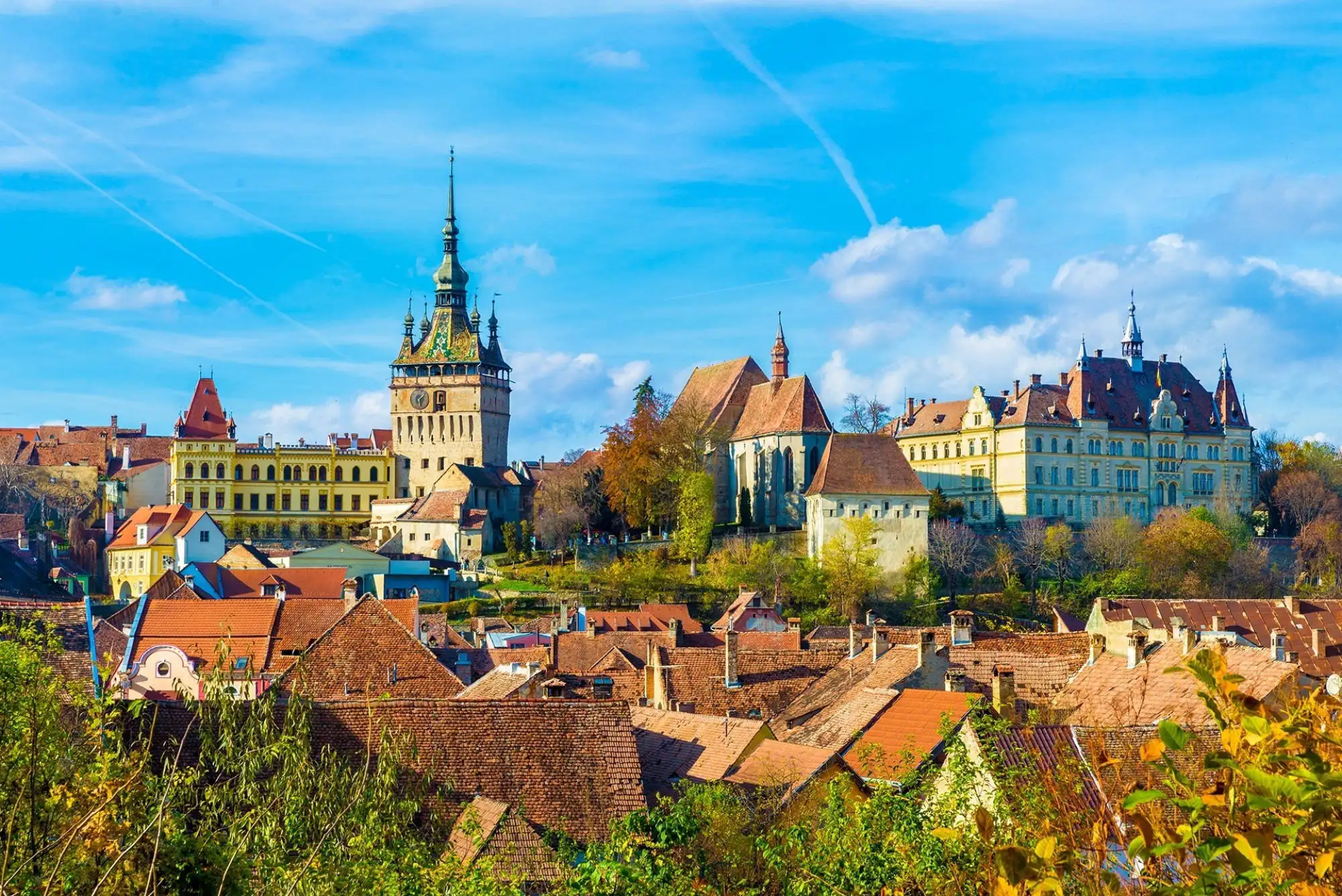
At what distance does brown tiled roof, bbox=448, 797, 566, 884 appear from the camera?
1560cm

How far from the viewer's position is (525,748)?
1930cm

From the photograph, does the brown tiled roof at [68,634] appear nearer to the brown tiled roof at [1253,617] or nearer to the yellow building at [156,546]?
the brown tiled roof at [1253,617]

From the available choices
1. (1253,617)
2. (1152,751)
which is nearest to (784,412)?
(1253,617)

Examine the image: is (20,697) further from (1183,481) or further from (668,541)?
(1183,481)

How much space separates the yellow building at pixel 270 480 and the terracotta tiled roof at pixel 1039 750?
10065 centimetres

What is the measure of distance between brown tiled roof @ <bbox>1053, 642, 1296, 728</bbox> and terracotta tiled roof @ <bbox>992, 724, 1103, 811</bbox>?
214cm

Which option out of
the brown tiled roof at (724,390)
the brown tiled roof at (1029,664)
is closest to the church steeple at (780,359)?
the brown tiled roof at (724,390)

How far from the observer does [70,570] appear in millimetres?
99500

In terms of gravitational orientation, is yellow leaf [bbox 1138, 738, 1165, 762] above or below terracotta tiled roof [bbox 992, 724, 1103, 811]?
above

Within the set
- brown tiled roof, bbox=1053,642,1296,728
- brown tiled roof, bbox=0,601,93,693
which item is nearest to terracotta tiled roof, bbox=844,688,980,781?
brown tiled roof, bbox=1053,642,1296,728

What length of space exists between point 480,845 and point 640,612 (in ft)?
167

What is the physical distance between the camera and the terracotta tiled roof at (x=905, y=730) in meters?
20.1

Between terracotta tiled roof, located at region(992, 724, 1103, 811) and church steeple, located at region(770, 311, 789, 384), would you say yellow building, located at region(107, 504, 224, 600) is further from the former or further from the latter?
terracotta tiled roof, located at region(992, 724, 1103, 811)

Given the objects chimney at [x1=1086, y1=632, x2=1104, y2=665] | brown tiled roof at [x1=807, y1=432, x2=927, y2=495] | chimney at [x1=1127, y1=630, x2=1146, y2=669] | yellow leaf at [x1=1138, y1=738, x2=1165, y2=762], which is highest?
brown tiled roof at [x1=807, y1=432, x2=927, y2=495]
